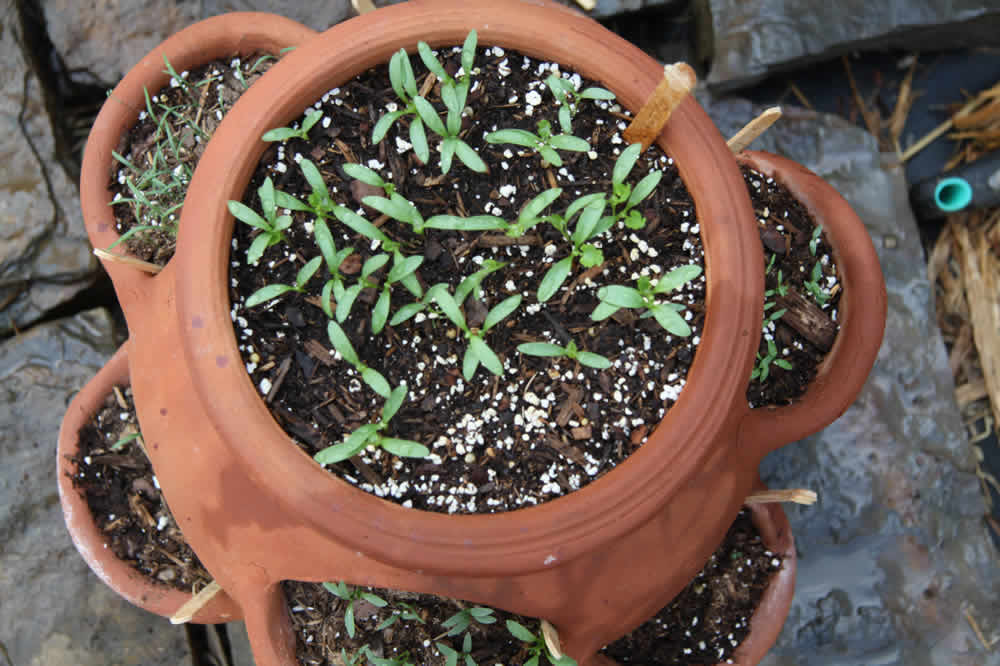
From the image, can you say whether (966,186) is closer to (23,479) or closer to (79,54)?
(79,54)

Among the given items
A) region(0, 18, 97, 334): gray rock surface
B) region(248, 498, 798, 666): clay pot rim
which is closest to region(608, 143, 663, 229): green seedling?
region(248, 498, 798, 666): clay pot rim

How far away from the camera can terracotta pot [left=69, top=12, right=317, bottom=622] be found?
63.8 inches

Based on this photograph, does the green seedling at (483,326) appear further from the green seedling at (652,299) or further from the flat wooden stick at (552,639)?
the flat wooden stick at (552,639)

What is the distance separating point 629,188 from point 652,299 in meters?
0.19

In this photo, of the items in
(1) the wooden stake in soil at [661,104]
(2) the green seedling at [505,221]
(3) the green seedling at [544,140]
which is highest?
(1) the wooden stake in soil at [661,104]

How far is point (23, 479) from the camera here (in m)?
1.93

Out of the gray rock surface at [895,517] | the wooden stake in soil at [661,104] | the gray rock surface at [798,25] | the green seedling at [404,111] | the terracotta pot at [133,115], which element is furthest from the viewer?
the gray rock surface at [798,25]

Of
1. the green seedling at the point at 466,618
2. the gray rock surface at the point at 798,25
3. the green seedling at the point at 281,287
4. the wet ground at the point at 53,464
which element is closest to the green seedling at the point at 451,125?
the green seedling at the point at 281,287

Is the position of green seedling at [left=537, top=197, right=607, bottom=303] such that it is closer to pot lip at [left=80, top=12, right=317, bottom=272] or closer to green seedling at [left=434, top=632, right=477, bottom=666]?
green seedling at [left=434, top=632, right=477, bottom=666]

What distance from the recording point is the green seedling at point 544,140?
43.0 inches

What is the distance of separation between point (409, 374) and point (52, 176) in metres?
1.62

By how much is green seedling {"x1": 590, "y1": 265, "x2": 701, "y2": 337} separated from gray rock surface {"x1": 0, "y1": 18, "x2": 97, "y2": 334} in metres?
1.76

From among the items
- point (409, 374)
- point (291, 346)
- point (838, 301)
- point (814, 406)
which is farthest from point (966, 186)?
point (291, 346)

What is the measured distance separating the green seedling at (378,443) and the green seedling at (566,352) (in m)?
0.21
